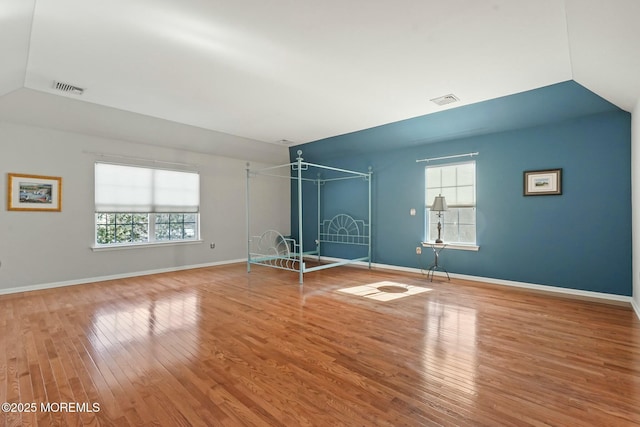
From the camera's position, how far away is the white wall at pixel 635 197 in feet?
10.8

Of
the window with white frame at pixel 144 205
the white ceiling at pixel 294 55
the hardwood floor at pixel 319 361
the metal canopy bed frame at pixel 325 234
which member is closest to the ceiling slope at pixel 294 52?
the white ceiling at pixel 294 55

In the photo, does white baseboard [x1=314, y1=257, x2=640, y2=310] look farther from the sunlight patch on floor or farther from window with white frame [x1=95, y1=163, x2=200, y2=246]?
window with white frame [x1=95, y1=163, x2=200, y2=246]

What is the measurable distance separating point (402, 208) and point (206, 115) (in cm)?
389

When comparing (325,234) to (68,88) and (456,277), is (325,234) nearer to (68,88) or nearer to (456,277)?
(456,277)

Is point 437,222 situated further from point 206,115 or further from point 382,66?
point 206,115

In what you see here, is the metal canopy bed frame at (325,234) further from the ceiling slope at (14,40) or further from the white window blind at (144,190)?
the ceiling slope at (14,40)

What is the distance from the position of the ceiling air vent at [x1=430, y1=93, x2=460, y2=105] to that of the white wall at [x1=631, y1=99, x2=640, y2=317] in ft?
6.03

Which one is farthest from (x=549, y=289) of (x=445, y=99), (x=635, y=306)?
(x=445, y=99)

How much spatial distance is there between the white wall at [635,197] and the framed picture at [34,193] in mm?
7676

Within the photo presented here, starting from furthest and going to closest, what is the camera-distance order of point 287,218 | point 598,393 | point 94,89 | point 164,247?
point 287,218 → point 164,247 → point 94,89 → point 598,393

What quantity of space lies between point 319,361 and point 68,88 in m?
4.33

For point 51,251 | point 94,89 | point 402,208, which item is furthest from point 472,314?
point 51,251

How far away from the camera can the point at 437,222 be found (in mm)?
5562

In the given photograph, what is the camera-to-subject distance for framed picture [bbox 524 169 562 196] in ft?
14.1
